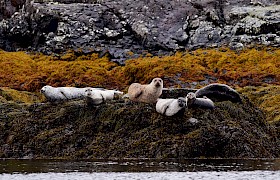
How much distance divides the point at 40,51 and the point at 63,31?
1.94m

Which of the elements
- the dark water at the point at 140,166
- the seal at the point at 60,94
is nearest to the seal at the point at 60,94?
the seal at the point at 60,94

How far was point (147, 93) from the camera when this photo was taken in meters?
19.1

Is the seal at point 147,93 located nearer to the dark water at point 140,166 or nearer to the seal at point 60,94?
the seal at point 60,94

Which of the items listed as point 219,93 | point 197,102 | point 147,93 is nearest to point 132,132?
point 197,102

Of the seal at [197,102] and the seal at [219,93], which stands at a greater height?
the seal at [197,102]

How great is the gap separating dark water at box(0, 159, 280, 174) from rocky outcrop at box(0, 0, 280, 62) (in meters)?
26.4

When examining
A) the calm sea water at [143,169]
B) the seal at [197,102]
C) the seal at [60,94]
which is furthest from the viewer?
the seal at [60,94]

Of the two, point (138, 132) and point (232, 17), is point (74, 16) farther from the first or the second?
point (138, 132)

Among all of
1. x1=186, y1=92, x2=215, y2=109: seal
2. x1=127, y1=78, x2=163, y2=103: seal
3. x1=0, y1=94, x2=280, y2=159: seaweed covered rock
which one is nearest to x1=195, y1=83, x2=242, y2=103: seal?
x1=0, y1=94, x2=280, y2=159: seaweed covered rock

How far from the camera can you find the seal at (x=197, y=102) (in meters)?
17.7

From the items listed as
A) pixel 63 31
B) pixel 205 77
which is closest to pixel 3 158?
pixel 205 77

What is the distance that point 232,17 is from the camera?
43969 millimetres

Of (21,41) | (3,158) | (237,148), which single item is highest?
(237,148)

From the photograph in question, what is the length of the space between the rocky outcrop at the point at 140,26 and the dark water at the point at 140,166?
2636cm
